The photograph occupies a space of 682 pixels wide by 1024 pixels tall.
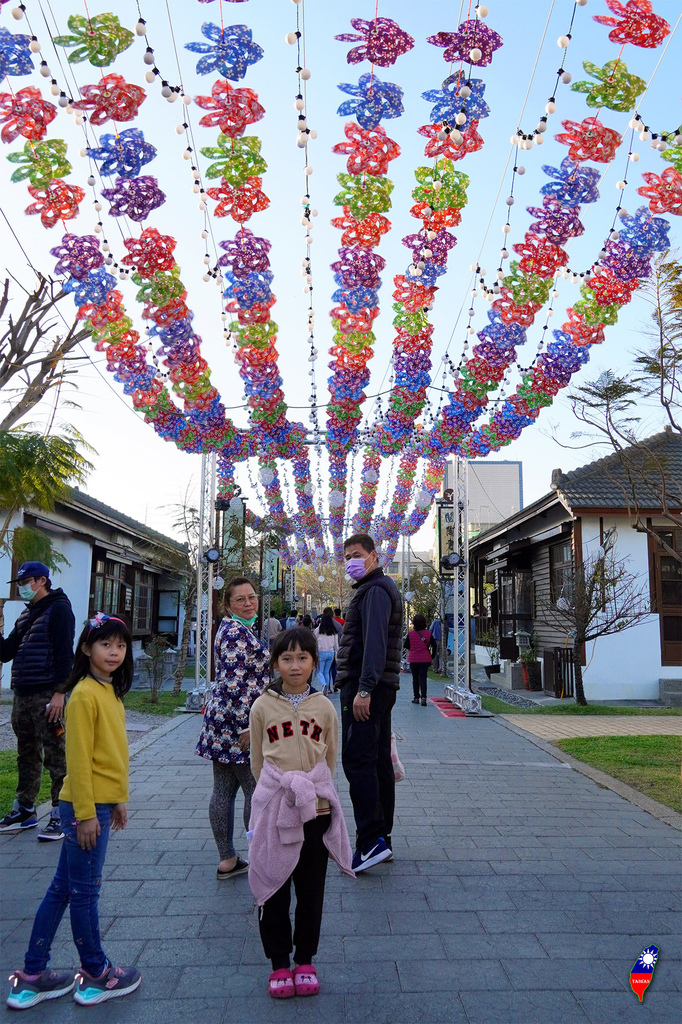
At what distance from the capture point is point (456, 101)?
204 inches

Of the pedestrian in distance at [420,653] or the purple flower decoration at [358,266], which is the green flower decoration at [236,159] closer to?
the purple flower decoration at [358,266]

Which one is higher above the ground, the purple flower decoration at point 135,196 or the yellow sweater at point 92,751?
the purple flower decoration at point 135,196

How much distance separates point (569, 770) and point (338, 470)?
7394mm

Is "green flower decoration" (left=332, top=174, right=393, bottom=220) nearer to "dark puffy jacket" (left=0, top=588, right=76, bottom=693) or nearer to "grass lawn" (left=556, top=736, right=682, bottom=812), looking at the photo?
"dark puffy jacket" (left=0, top=588, right=76, bottom=693)

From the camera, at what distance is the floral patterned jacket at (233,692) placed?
4.57 meters

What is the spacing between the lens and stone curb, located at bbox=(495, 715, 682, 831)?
6057 mm

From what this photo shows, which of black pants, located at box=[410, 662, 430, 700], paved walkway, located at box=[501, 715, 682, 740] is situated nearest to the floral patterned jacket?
paved walkway, located at box=[501, 715, 682, 740]

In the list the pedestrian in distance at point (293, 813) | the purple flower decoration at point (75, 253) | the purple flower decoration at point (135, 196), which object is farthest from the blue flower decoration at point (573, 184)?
the pedestrian in distance at point (293, 813)

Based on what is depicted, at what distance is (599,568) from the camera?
1307cm

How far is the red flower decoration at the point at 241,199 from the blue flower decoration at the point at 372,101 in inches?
36.6

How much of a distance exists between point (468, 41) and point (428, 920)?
4959mm

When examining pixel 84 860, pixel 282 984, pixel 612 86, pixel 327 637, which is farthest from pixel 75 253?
pixel 327 637

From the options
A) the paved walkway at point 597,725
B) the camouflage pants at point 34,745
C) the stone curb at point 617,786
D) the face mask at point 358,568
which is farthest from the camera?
the paved walkway at point 597,725

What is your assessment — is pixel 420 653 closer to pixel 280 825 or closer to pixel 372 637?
pixel 372 637
